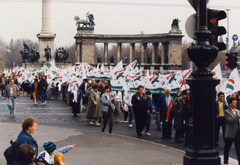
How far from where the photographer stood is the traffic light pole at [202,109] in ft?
23.4

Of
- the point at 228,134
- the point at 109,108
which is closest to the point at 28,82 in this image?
the point at 109,108

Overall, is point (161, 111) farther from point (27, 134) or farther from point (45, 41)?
point (45, 41)

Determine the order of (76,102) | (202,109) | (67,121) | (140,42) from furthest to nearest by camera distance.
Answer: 1. (140,42)
2. (76,102)
3. (67,121)
4. (202,109)

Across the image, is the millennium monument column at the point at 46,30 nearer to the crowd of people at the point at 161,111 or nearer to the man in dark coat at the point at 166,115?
the crowd of people at the point at 161,111

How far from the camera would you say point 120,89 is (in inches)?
694

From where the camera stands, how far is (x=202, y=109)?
7.20 m

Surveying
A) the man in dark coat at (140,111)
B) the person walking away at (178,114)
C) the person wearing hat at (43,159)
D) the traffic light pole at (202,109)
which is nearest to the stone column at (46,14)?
the man in dark coat at (140,111)

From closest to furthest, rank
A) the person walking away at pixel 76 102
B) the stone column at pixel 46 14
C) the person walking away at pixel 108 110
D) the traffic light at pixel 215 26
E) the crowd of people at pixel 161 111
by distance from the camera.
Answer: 1. the traffic light at pixel 215 26
2. the crowd of people at pixel 161 111
3. the person walking away at pixel 108 110
4. the person walking away at pixel 76 102
5. the stone column at pixel 46 14

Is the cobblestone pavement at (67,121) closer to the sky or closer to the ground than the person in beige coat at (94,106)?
closer to the ground

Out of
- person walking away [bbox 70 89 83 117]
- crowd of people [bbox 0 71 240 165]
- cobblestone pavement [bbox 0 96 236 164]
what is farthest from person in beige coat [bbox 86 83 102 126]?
person walking away [bbox 70 89 83 117]

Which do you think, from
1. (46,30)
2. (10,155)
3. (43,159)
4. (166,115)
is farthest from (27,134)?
(46,30)

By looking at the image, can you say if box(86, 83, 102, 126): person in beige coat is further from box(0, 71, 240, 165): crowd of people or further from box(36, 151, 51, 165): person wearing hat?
box(36, 151, 51, 165): person wearing hat

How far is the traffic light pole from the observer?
23.4ft

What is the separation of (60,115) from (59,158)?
1425 centimetres
